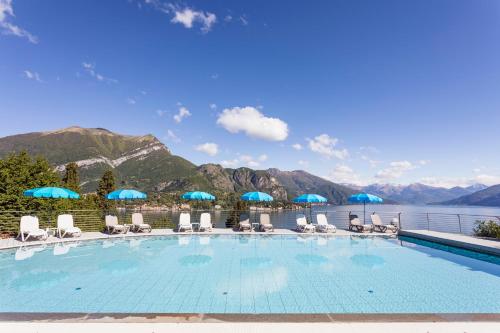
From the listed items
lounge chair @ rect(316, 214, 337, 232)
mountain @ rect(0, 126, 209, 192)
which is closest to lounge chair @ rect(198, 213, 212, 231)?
Result: lounge chair @ rect(316, 214, 337, 232)

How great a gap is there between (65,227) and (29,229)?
1417 mm

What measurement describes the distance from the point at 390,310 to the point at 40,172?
67.9ft

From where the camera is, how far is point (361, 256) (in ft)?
34.1

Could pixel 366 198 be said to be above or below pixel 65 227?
above

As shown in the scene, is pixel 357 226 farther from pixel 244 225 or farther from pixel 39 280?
pixel 39 280

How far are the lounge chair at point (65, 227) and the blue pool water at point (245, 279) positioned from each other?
147 cm

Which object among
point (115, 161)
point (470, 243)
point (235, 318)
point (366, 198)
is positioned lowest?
point (235, 318)

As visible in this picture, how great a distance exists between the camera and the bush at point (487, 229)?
40.5 feet

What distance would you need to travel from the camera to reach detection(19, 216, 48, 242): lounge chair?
11.3 m

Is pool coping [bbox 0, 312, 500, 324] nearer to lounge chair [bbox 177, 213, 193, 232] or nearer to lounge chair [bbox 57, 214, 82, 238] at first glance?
lounge chair [bbox 57, 214, 82, 238]

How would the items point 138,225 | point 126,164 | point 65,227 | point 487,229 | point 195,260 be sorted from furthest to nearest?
1. point 126,164
2. point 138,225
3. point 487,229
4. point 65,227
5. point 195,260

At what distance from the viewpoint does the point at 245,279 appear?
23.7 ft

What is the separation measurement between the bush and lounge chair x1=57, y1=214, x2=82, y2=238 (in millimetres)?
18248

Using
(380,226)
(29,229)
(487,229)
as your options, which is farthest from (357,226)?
(29,229)
